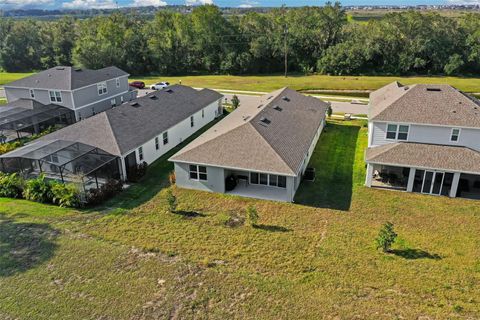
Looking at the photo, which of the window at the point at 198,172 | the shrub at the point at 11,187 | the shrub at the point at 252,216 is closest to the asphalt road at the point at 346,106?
the window at the point at 198,172

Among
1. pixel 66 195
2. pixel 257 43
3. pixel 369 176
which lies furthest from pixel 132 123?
pixel 257 43

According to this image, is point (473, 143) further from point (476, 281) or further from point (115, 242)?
point (115, 242)

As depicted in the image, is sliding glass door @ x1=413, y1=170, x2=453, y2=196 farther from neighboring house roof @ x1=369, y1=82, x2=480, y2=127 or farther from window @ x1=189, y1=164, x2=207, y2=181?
window @ x1=189, y1=164, x2=207, y2=181

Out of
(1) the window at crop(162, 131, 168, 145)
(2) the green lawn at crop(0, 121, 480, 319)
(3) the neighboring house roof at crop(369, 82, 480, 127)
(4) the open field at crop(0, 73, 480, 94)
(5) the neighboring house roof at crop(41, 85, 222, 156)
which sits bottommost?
(2) the green lawn at crop(0, 121, 480, 319)

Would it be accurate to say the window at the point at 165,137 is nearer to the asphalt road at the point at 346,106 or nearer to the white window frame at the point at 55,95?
the white window frame at the point at 55,95

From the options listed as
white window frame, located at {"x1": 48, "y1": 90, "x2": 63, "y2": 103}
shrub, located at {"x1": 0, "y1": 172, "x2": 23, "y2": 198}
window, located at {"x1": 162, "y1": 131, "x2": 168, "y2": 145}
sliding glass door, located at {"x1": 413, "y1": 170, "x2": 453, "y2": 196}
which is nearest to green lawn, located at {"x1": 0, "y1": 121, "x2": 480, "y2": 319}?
sliding glass door, located at {"x1": 413, "y1": 170, "x2": 453, "y2": 196}

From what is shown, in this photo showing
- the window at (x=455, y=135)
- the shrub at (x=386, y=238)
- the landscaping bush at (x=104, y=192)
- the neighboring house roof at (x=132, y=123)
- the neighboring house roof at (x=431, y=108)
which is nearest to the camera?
the shrub at (x=386, y=238)

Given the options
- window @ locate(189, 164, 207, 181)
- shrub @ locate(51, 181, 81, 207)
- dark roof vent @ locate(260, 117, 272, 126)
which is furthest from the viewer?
dark roof vent @ locate(260, 117, 272, 126)
